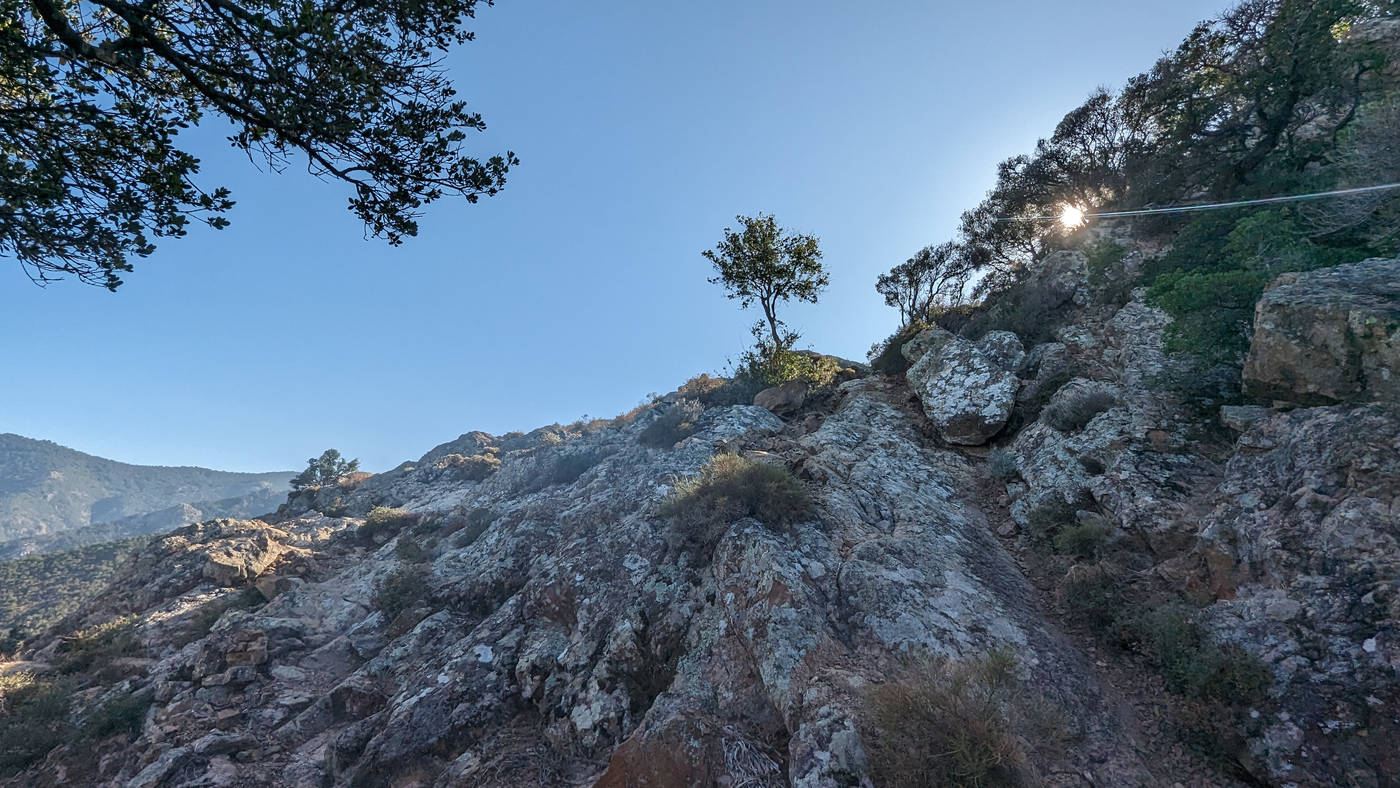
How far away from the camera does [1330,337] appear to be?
7617 mm

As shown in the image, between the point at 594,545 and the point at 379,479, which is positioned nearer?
the point at 594,545

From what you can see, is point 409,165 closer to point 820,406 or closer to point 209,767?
point 209,767

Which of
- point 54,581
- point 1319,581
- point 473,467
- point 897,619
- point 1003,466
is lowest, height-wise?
point 54,581

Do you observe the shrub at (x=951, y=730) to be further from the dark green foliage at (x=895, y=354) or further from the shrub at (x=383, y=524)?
the shrub at (x=383, y=524)

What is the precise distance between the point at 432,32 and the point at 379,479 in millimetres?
28558

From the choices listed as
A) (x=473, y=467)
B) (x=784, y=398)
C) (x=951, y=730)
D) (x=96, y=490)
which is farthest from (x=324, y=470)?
(x=96, y=490)

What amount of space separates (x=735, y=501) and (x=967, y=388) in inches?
317

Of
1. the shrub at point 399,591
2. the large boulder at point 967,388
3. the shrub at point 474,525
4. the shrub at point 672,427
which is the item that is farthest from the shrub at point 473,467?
the large boulder at point 967,388

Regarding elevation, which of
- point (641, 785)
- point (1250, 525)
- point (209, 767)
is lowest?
point (209, 767)

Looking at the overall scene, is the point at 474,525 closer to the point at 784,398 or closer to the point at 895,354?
the point at 784,398

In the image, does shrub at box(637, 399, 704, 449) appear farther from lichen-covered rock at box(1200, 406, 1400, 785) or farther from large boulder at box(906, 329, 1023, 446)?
lichen-covered rock at box(1200, 406, 1400, 785)

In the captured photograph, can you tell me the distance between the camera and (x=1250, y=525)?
276 inches

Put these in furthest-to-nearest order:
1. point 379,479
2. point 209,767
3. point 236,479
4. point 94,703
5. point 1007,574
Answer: point 236,479, point 379,479, point 94,703, point 1007,574, point 209,767

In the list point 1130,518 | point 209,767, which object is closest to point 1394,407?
point 1130,518
